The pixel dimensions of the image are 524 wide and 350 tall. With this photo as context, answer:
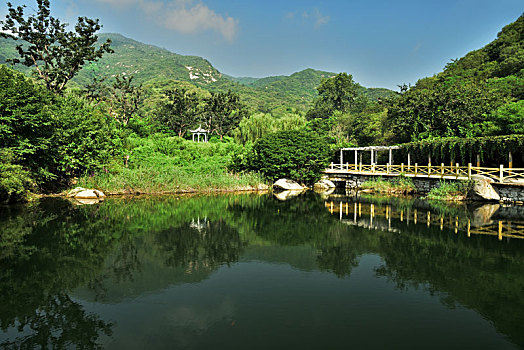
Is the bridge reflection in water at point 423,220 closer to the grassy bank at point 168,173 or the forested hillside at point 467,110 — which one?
the grassy bank at point 168,173

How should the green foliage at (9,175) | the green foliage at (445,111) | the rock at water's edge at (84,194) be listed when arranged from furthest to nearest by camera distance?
the green foliage at (445,111) < the rock at water's edge at (84,194) < the green foliage at (9,175)

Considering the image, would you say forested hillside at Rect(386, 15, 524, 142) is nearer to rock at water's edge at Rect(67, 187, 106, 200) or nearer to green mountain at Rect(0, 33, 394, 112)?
rock at water's edge at Rect(67, 187, 106, 200)

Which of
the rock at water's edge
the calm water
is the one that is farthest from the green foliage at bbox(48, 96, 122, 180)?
the calm water

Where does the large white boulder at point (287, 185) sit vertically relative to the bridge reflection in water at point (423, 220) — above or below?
above

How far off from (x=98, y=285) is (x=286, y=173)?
22.9 meters

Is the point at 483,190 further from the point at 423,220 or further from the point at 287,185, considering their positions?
the point at 287,185

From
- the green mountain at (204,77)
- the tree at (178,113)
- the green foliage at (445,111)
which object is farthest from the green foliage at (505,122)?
the green mountain at (204,77)

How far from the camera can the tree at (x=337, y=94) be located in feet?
261

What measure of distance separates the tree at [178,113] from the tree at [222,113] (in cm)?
Result: 251

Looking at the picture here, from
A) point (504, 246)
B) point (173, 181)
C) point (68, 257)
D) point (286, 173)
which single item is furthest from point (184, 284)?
point (286, 173)

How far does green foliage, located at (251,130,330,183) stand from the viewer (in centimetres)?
2883

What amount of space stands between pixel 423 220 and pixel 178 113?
44659 mm

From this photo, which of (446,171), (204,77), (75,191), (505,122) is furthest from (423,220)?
(204,77)

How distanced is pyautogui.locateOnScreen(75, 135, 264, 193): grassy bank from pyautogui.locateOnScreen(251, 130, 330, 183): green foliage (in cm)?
144
